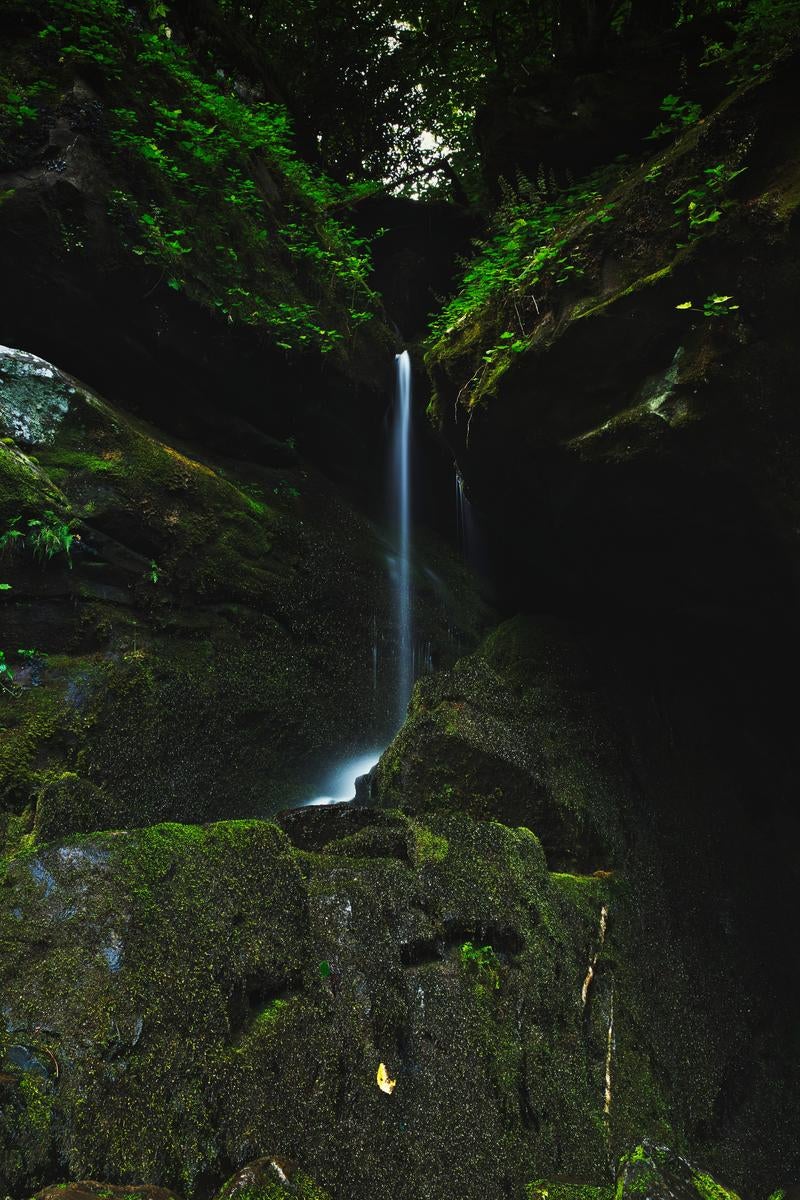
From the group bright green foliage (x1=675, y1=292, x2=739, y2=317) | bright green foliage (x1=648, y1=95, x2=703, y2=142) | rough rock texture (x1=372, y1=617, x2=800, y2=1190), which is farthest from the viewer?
bright green foliage (x1=648, y1=95, x2=703, y2=142)

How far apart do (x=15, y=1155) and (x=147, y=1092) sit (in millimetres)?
454

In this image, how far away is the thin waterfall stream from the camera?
7.30 meters

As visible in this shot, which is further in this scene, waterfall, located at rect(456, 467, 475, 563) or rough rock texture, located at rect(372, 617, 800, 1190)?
waterfall, located at rect(456, 467, 475, 563)

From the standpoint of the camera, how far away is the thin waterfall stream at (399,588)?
288 inches

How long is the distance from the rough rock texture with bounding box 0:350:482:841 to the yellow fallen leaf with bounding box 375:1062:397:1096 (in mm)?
2424

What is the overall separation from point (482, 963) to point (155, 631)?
13.9ft

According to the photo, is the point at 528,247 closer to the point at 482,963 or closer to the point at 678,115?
the point at 678,115

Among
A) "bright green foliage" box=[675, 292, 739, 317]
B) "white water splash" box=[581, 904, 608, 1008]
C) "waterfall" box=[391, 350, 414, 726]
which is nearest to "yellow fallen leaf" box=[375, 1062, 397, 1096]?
"white water splash" box=[581, 904, 608, 1008]

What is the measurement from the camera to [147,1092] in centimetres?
249

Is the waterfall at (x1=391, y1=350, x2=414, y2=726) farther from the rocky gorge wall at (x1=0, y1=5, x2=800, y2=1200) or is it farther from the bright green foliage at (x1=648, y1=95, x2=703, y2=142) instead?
the bright green foliage at (x1=648, y1=95, x2=703, y2=142)

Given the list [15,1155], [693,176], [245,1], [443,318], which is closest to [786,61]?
[693,176]

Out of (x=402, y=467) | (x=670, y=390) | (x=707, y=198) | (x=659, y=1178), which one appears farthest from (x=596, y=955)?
(x=402, y=467)

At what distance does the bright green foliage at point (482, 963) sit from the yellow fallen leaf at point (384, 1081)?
76cm

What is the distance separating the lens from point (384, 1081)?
119 inches
